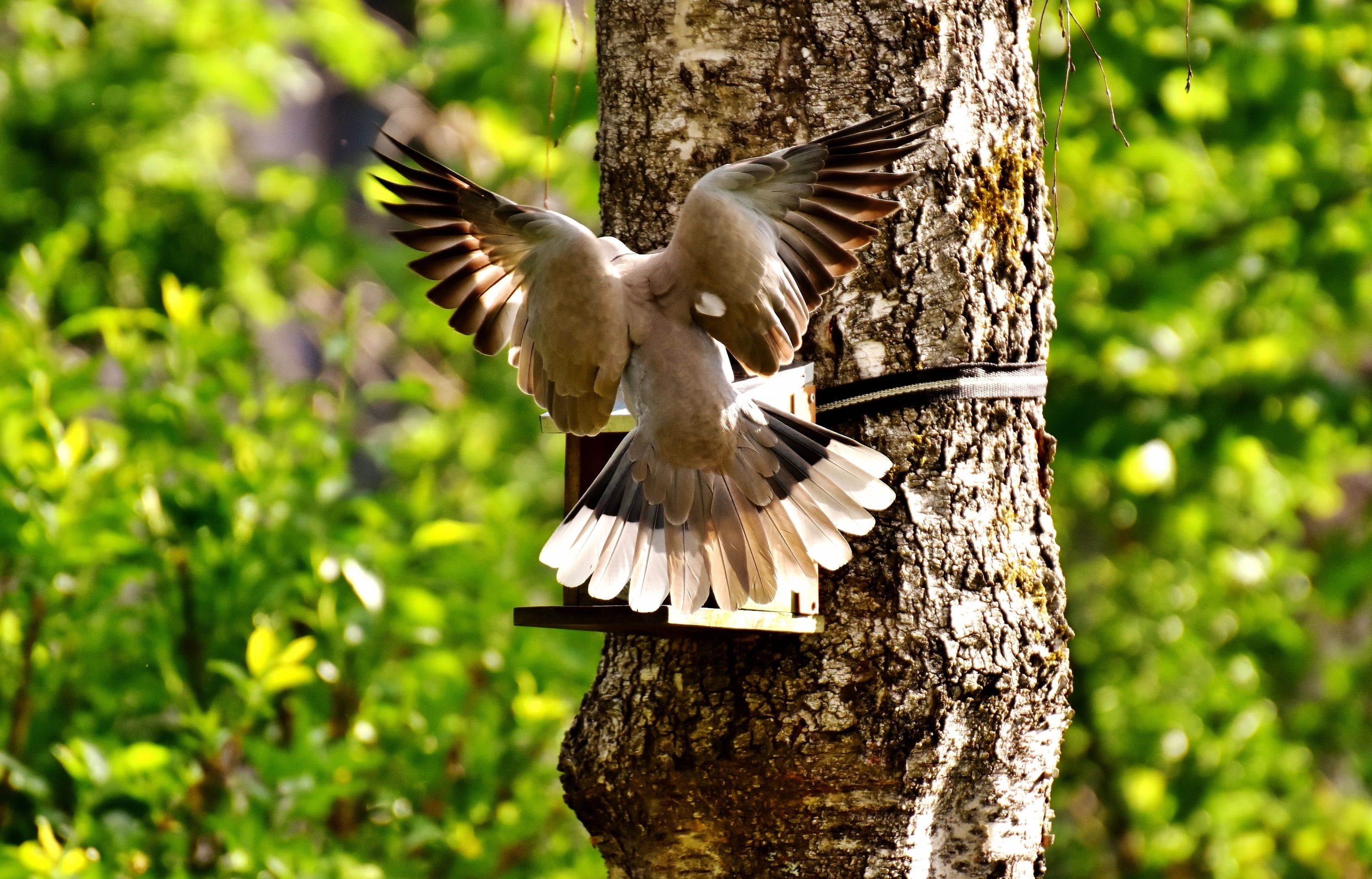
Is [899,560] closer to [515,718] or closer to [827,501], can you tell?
[827,501]

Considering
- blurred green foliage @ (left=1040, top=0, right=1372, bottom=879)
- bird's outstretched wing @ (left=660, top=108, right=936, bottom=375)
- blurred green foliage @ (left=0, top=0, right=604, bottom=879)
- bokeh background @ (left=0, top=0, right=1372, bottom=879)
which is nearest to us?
bird's outstretched wing @ (left=660, top=108, right=936, bottom=375)

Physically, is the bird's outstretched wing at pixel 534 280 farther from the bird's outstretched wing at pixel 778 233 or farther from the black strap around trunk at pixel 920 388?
the black strap around trunk at pixel 920 388

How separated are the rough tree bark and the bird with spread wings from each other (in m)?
0.12

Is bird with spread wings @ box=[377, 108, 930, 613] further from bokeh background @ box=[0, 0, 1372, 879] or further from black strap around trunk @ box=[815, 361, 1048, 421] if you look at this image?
bokeh background @ box=[0, 0, 1372, 879]

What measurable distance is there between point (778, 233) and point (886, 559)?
1.71 ft

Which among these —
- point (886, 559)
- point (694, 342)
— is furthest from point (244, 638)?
point (886, 559)

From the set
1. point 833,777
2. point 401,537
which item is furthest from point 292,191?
point 833,777

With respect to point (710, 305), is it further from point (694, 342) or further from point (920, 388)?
point (920, 388)

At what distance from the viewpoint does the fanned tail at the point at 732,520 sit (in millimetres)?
1842

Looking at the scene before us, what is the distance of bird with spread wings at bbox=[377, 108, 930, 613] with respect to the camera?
1.84 meters

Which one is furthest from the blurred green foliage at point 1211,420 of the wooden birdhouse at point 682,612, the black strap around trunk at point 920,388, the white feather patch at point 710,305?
the white feather patch at point 710,305

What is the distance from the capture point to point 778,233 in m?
1.90

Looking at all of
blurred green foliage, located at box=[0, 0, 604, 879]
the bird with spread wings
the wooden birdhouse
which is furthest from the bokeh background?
the wooden birdhouse

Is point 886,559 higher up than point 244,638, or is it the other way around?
point 886,559
